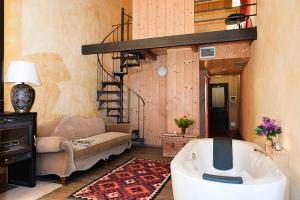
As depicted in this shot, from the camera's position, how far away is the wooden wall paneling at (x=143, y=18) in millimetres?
4922

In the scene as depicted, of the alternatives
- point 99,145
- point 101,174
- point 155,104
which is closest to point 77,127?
point 99,145

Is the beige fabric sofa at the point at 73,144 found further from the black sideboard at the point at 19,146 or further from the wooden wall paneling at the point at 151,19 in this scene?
the wooden wall paneling at the point at 151,19

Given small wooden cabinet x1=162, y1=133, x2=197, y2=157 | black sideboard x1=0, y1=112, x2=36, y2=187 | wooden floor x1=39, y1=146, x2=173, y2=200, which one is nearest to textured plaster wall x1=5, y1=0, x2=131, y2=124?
black sideboard x1=0, y1=112, x2=36, y2=187

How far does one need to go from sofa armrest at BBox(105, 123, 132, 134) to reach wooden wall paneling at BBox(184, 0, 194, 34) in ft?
8.07

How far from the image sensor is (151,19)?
16.0 ft

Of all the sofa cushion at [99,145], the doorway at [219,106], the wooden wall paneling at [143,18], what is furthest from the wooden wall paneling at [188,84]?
the doorway at [219,106]

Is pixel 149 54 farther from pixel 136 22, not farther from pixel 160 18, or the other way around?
pixel 160 18

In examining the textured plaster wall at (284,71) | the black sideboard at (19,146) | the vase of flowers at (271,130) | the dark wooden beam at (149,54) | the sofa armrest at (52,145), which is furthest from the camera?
the dark wooden beam at (149,54)

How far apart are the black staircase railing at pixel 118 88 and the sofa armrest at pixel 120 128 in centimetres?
48

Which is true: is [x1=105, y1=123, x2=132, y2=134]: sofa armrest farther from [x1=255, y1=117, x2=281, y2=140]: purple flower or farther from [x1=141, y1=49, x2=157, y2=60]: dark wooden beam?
[x1=255, y1=117, x2=281, y2=140]: purple flower

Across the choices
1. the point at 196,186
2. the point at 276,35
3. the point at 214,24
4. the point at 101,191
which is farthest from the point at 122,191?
the point at 214,24

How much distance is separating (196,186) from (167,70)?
163 inches

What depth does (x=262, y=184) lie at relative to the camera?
1.52m

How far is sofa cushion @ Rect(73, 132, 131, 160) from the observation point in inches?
136
